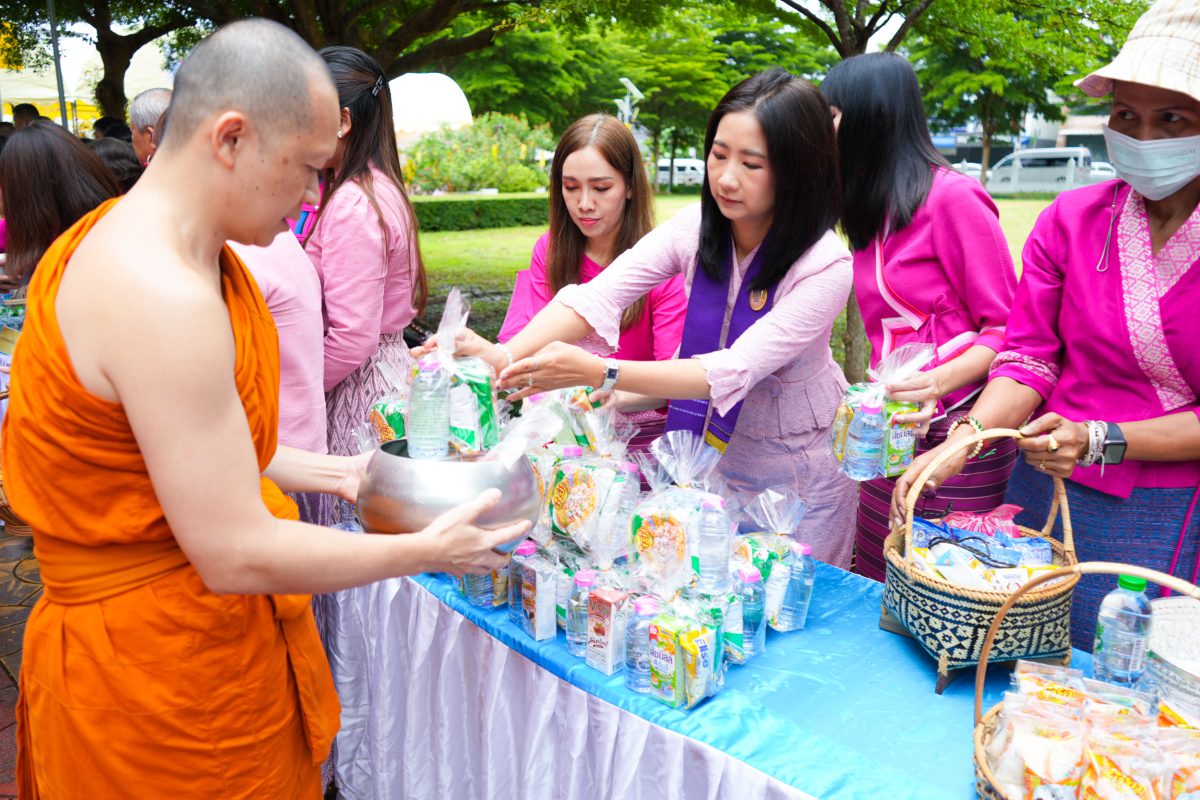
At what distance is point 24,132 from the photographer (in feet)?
10.4

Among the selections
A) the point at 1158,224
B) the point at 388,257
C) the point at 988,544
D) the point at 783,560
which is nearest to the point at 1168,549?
the point at 988,544

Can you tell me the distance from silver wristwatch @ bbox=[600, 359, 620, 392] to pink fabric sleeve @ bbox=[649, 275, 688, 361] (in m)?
0.83

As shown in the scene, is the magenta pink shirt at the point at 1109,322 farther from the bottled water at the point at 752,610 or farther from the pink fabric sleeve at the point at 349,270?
the pink fabric sleeve at the point at 349,270

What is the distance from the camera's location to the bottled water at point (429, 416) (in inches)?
62.2

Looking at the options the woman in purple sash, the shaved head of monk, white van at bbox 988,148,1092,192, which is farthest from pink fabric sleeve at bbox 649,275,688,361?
white van at bbox 988,148,1092,192

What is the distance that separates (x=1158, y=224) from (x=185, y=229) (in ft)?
6.21

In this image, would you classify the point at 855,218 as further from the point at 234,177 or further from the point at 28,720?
the point at 28,720

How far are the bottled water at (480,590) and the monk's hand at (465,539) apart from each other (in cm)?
47

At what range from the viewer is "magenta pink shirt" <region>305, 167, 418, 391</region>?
104 inches

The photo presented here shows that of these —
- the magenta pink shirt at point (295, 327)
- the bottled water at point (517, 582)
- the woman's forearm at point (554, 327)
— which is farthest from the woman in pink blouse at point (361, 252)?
the bottled water at point (517, 582)

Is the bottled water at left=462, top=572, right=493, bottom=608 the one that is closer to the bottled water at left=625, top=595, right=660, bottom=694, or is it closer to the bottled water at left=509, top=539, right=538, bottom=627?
the bottled water at left=509, top=539, right=538, bottom=627

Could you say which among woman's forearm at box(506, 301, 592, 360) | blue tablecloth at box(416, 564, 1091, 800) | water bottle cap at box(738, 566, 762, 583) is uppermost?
woman's forearm at box(506, 301, 592, 360)

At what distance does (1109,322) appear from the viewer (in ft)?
6.23

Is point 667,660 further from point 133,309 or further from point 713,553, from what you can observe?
point 133,309
